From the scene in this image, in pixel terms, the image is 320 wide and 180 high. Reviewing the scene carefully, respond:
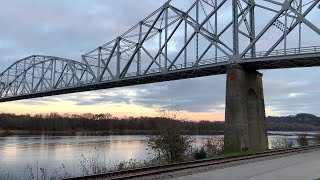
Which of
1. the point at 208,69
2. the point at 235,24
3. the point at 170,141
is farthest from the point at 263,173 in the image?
the point at 235,24

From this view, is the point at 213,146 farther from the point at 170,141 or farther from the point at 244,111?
the point at 170,141

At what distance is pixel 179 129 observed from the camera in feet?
92.7

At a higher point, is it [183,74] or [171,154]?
[183,74]

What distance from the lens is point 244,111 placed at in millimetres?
44281

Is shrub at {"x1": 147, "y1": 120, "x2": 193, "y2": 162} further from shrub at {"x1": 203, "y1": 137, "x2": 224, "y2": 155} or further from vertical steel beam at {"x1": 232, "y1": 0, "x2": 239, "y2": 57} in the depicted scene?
vertical steel beam at {"x1": 232, "y1": 0, "x2": 239, "y2": 57}

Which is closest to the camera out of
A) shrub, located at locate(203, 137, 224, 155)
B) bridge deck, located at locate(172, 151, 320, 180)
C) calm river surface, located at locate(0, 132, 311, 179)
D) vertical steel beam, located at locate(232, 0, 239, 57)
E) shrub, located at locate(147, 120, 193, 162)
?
bridge deck, located at locate(172, 151, 320, 180)

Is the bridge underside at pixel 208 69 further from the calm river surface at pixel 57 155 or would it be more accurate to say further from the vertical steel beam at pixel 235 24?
the calm river surface at pixel 57 155

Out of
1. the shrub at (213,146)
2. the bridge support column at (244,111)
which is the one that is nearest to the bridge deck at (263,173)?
the shrub at (213,146)

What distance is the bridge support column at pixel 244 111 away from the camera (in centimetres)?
4294

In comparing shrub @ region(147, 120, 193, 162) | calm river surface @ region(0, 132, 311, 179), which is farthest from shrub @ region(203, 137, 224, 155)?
shrub @ region(147, 120, 193, 162)

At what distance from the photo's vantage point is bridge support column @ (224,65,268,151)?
1690 inches

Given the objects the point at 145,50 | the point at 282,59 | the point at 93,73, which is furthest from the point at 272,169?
the point at 93,73

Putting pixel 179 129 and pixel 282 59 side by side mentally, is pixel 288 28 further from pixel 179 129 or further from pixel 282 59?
pixel 179 129

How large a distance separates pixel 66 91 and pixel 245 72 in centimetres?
5746
